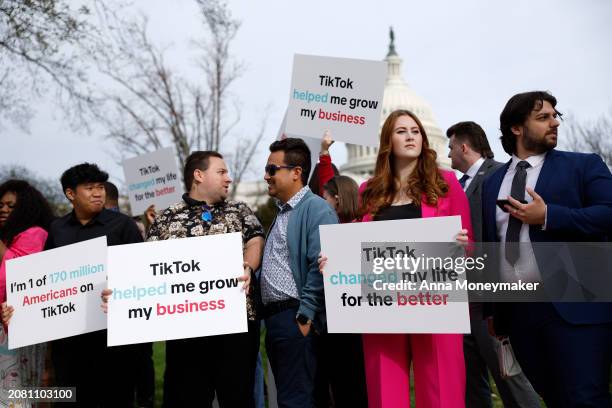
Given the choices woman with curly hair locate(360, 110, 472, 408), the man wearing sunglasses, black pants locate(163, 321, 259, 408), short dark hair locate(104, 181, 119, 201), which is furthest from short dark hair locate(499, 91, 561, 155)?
short dark hair locate(104, 181, 119, 201)

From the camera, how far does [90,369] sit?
5.23m

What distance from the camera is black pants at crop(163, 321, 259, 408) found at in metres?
4.34

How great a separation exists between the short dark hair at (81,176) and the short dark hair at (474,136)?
3.06m

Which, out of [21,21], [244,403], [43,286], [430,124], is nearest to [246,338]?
[244,403]

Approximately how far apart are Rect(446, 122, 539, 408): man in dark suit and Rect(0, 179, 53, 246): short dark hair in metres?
3.57

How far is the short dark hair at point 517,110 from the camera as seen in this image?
4164 millimetres

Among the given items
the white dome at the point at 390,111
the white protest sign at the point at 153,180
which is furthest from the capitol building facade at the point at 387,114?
the white protest sign at the point at 153,180

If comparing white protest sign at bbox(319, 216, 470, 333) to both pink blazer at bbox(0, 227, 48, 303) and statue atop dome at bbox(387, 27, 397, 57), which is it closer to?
pink blazer at bbox(0, 227, 48, 303)

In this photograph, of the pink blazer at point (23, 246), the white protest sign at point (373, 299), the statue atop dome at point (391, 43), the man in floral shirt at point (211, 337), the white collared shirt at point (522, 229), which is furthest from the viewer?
the statue atop dome at point (391, 43)

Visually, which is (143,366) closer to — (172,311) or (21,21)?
(172,311)

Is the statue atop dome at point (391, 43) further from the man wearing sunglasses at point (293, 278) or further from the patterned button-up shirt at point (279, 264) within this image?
the patterned button-up shirt at point (279, 264)

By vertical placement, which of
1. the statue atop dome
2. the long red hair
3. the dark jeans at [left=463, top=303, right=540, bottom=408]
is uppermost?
the statue atop dome

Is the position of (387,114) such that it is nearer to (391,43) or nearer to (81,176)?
(391,43)

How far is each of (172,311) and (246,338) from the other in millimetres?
537
